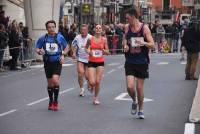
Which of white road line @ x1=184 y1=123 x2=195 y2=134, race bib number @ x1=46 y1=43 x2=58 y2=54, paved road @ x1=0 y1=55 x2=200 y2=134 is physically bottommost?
paved road @ x1=0 y1=55 x2=200 y2=134

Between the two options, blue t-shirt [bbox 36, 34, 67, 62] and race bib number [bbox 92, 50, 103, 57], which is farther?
race bib number [bbox 92, 50, 103, 57]

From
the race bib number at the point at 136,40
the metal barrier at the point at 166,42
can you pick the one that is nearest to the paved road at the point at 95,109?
the race bib number at the point at 136,40

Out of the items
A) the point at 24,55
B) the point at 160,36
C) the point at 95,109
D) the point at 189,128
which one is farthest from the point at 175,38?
the point at 189,128

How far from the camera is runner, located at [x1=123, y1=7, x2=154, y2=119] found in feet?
35.6

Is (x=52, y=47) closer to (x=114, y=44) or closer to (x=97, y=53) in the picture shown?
(x=97, y=53)

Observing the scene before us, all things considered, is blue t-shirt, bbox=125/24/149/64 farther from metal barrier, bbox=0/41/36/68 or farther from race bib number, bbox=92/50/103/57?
metal barrier, bbox=0/41/36/68

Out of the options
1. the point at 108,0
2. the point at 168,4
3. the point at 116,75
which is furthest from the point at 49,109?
the point at 168,4

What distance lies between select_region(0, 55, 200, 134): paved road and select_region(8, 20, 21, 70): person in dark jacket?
425 cm

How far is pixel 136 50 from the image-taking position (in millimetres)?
10938

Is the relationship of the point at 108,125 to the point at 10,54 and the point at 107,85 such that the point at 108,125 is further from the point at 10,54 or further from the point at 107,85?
the point at 10,54

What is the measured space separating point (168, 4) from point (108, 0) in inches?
1451

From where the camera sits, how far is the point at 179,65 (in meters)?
26.2

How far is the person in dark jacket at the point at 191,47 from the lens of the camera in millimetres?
19188

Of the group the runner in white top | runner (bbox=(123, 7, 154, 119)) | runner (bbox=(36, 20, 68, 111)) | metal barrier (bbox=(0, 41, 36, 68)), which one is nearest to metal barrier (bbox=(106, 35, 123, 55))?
metal barrier (bbox=(0, 41, 36, 68))
